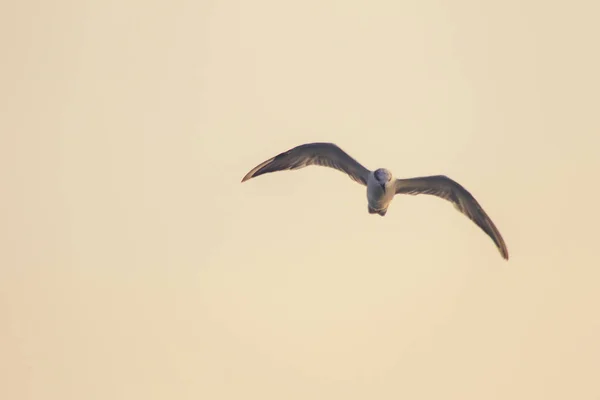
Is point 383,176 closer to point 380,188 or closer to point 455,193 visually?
point 380,188

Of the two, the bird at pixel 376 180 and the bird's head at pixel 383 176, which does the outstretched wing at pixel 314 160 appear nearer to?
the bird at pixel 376 180

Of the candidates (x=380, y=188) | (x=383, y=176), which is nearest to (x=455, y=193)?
(x=383, y=176)

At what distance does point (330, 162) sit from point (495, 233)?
489 centimetres

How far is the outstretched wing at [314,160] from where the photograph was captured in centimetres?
2158

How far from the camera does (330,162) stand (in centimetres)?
2189

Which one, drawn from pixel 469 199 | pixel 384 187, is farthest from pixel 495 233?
pixel 384 187

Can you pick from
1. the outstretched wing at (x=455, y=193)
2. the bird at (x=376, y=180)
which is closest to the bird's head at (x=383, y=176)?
the bird at (x=376, y=180)

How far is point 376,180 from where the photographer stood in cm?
2120

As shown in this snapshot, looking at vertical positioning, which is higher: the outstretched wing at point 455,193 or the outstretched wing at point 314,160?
the outstretched wing at point 314,160

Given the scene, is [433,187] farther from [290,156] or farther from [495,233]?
[290,156]

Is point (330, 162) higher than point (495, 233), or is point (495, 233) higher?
point (330, 162)

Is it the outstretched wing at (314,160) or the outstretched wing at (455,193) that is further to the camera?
the outstretched wing at (455,193)

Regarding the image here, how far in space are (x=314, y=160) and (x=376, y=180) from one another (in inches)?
72.0

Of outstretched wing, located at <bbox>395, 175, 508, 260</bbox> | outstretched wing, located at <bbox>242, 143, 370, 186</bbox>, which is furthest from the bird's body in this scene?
outstretched wing, located at <bbox>395, 175, 508, 260</bbox>
